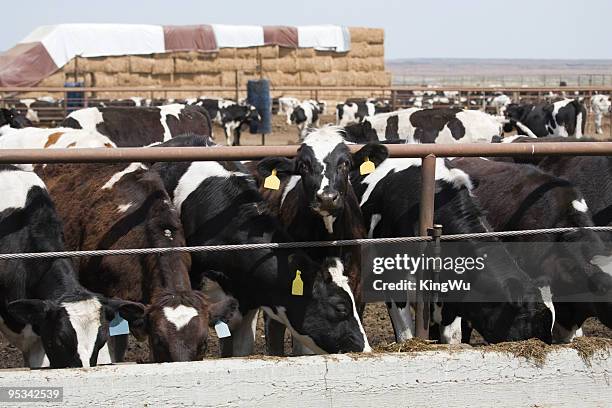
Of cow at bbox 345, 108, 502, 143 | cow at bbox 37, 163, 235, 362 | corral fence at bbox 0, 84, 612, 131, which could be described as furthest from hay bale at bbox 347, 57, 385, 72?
cow at bbox 37, 163, 235, 362

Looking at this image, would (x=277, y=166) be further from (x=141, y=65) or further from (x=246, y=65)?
(x=246, y=65)

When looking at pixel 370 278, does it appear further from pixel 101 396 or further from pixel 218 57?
pixel 218 57

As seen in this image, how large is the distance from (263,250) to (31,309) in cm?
135

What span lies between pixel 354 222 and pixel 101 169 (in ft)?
5.65

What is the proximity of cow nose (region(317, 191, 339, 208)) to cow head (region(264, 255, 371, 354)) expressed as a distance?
0.36m

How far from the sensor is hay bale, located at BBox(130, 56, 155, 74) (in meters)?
41.0

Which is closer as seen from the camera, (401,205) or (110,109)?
(401,205)

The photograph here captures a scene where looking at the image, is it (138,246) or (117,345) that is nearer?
(138,246)

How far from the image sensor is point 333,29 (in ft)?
151

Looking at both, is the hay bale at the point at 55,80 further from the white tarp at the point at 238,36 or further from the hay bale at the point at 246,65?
the hay bale at the point at 246,65

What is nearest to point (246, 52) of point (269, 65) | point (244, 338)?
point (269, 65)

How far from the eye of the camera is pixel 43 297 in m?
5.29

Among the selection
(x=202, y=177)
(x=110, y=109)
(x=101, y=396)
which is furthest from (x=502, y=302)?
(x=110, y=109)

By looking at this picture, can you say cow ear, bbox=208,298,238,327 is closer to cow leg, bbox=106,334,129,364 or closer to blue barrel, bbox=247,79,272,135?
cow leg, bbox=106,334,129,364
